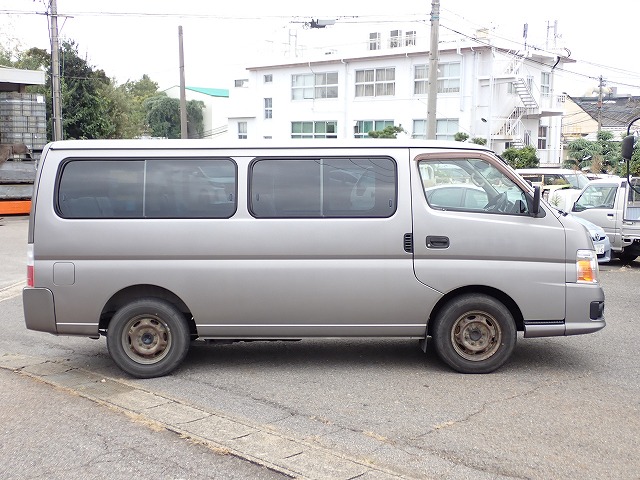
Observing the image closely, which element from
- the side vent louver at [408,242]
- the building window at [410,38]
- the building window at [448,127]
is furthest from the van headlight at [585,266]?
the building window at [410,38]

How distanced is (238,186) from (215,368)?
185 centimetres

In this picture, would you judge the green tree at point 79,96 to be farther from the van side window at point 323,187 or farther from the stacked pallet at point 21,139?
the van side window at point 323,187

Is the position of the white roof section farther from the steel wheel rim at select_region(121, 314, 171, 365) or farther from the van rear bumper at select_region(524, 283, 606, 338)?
the van rear bumper at select_region(524, 283, 606, 338)

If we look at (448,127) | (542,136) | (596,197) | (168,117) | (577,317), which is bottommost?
(577,317)

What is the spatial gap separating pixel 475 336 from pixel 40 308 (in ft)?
13.2

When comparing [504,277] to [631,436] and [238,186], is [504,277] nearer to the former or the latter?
[631,436]

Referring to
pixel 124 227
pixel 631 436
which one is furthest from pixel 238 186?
pixel 631 436

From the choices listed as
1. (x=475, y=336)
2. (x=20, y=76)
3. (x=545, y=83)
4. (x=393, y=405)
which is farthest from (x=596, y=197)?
(x=545, y=83)

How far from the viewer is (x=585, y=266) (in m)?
6.77

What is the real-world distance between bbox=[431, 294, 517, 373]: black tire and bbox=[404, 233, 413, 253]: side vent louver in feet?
2.11

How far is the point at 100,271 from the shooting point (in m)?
6.76

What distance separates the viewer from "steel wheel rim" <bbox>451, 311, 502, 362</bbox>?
270 inches

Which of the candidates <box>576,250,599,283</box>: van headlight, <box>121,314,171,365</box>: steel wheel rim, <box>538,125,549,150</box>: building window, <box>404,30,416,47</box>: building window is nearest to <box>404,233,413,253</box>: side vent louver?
<box>576,250,599,283</box>: van headlight

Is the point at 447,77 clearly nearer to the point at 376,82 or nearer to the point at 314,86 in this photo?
the point at 376,82
